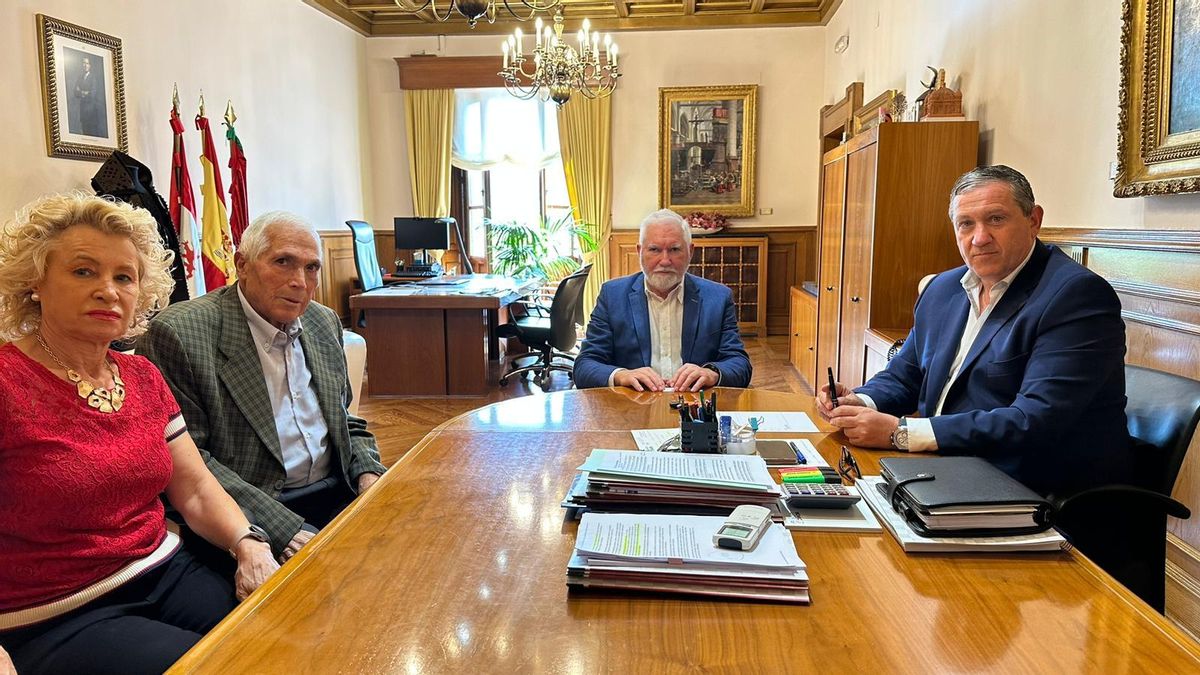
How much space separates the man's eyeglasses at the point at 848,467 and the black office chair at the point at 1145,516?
433 millimetres

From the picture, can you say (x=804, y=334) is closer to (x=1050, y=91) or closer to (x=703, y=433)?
(x=1050, y=91)

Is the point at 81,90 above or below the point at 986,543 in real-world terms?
above

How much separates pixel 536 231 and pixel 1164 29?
6488mm

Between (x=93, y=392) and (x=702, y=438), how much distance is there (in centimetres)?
119

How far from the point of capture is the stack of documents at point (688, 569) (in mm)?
1028

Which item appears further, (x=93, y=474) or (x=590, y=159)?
(x=590, y=159)

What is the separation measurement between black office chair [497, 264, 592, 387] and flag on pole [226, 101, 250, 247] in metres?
1.99

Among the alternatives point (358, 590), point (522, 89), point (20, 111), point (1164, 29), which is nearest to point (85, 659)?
point (358, 590)

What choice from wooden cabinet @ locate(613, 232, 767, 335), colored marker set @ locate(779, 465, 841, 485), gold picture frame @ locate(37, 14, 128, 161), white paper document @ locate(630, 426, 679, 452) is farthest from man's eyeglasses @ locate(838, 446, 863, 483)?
wooden cabinet @ locate(613, 232, 767, 335)

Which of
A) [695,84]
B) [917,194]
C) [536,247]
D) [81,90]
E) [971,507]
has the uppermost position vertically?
[695,84]

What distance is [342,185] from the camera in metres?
7.43

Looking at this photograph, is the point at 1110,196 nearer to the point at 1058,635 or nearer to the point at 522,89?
the point at 1058,635

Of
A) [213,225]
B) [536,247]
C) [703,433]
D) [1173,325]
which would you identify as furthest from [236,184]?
[1173,325]

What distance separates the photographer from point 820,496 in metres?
1.31
